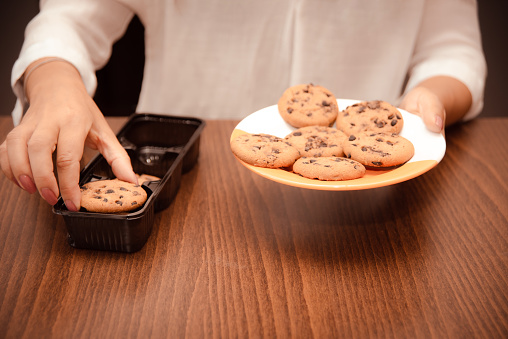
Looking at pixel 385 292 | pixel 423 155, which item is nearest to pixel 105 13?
pixel 423 155

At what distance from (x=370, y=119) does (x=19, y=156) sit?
0.65 metres

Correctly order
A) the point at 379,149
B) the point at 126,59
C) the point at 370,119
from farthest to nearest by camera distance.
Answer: the point at 126,59 < the point at 370,119 < the point at 379,149

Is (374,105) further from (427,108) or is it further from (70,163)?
(70,163)

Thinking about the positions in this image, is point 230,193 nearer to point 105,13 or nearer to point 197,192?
point 197,192

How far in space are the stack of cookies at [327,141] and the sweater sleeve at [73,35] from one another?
1.57 feet

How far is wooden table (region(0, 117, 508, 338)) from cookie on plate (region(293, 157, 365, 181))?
13 cm

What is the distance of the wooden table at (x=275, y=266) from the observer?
635 millimetres

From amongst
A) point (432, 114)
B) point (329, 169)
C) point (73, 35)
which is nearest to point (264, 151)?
point (329, 169)

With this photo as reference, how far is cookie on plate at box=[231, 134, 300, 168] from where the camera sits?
0.79 m

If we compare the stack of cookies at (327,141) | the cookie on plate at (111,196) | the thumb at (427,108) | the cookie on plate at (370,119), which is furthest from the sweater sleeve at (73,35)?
the thumb at (427,108)

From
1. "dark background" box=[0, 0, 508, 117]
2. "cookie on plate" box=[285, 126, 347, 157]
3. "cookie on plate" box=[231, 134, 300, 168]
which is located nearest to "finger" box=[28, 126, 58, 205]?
"cookie on plate" box=[231, 134, 300, 168]

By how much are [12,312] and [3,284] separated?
0.21ft

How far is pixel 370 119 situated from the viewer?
0.93 m

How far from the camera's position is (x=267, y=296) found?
2.24 feet
